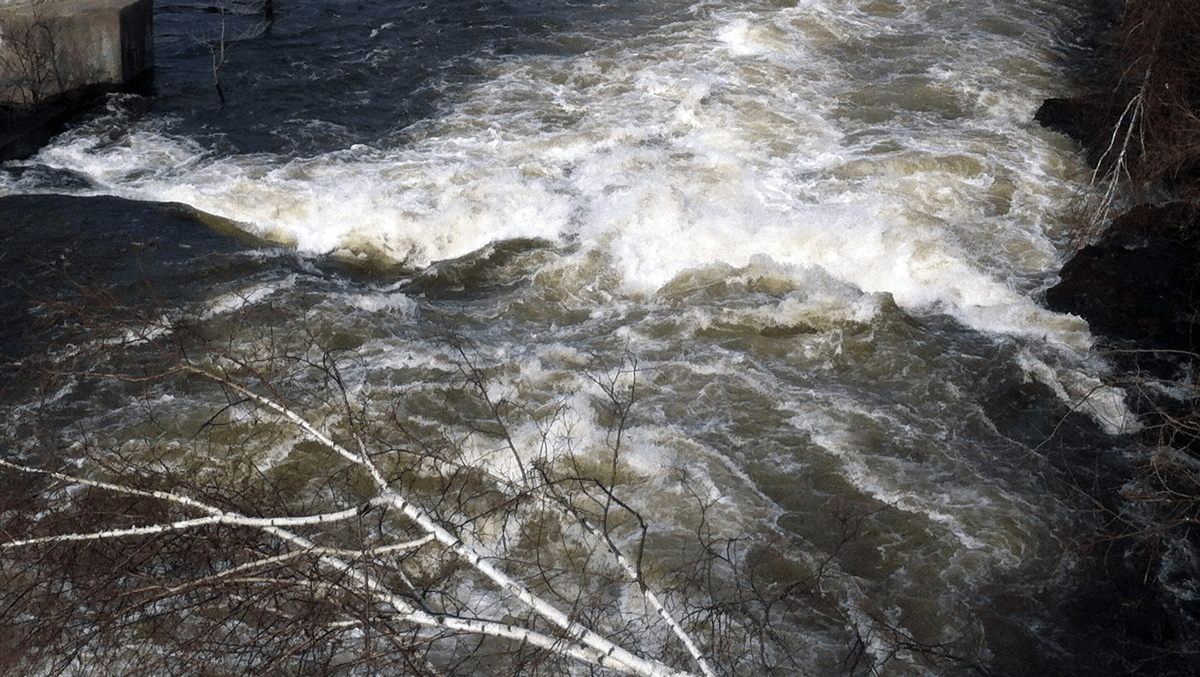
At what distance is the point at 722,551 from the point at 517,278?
4.44m

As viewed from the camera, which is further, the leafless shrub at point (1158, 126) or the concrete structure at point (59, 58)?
the concrete structure at point (59, 58)

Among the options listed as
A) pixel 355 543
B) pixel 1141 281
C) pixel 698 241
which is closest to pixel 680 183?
pixel 698 241

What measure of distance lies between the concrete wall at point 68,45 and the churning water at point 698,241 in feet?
1.93

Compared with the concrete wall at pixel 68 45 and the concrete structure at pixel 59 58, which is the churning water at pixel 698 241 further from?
the concrete wall at pixel 68 45

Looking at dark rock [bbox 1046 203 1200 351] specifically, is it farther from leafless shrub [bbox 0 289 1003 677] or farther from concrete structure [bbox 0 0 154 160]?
concrete structure [bbox 0 0 154 160]

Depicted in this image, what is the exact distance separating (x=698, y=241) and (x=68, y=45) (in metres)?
9.05

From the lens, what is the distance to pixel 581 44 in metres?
17.1

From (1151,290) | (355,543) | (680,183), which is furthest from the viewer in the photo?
(680,183)

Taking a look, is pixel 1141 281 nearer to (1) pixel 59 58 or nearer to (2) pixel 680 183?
(2) pixel 680 183

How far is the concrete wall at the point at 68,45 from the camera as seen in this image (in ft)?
45.8

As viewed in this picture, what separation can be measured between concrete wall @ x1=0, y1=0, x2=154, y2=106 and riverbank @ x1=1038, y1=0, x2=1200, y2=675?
487 inches

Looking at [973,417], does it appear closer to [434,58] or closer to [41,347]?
[41,347]

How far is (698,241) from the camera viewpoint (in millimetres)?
11719

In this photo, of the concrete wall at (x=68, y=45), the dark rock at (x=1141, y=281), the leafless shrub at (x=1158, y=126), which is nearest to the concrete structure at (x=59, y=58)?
the concrete wall at (x=68, y=45)
